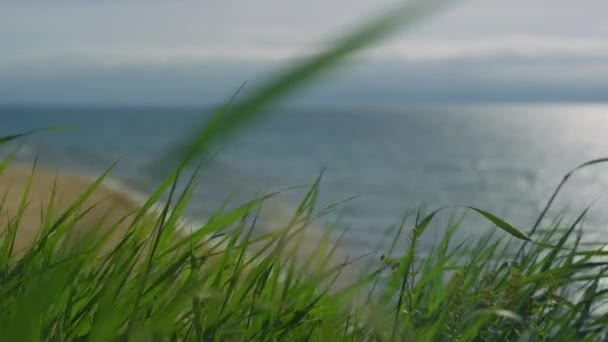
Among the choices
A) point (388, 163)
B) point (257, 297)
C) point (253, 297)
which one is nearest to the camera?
point (253, 297)

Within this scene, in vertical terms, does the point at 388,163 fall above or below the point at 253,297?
below

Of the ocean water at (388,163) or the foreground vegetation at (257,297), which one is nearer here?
the foreground vegetation at (257,297)

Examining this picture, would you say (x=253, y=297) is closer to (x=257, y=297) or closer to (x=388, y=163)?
(x=257, y=297)

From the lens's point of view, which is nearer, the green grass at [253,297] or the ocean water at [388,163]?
the green grass at [253,297]

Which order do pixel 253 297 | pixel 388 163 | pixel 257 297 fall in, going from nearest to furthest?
pixel 253 297, pixel 257 297, pixel 388 163

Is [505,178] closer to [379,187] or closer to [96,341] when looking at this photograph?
[379,187]

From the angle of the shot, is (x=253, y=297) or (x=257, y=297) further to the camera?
(x=257, y=297)

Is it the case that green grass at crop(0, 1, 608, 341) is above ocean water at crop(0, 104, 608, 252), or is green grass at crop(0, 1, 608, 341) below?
above

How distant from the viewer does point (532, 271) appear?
1.18 m

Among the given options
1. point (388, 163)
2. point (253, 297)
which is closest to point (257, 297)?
point (253, 297)

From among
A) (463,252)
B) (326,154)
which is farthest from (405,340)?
(326,154)

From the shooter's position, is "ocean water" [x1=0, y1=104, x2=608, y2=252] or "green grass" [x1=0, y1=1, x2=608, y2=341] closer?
"green grass" [x1=0, y1=1, x2=608, y2=341]

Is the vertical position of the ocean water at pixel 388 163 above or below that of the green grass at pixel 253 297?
below

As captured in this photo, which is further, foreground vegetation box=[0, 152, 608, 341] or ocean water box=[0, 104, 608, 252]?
ocean water box=[0, 104, 608, 252]
